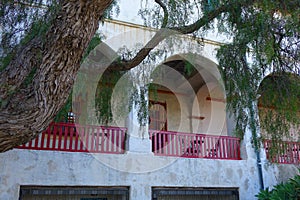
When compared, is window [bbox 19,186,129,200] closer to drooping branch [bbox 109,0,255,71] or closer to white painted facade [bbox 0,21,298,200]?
white painted facade [bbox 0,21,298,200]

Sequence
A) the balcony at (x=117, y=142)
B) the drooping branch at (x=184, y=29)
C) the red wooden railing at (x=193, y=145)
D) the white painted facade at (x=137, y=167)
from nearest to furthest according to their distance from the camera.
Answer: the drooping branch at (x=184, y=29)
the white painted facade at (x=137, y=167)
the balcony at (x=117, y=142)
the red wooden railing at (x=193, y=145)

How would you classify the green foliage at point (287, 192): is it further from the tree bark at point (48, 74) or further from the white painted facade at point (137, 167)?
the tree bark at point (48, 74)

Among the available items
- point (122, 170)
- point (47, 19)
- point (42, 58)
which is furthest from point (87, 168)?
point (42, 58)

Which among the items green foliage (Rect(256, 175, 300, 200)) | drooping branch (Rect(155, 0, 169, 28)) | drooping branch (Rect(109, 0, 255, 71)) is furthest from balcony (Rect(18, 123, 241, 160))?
drooping branch (Rect(155, 0, 169, 28))

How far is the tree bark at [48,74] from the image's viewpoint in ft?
9.36

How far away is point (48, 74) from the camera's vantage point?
3.07 metres

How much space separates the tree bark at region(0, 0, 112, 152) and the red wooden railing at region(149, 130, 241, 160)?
4616 mm

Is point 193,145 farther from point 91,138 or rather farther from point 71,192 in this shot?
point 71,192

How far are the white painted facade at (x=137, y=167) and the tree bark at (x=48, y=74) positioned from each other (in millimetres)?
2827

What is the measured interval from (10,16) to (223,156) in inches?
249

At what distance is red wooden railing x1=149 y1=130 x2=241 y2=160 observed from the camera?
7707 millimetres

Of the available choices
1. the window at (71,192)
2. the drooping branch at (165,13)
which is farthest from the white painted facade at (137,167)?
the drooping branch at (165,13)

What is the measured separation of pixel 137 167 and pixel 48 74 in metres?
4.45

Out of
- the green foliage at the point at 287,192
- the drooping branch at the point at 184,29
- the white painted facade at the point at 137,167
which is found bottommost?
the green foliage at the point at 287,192
